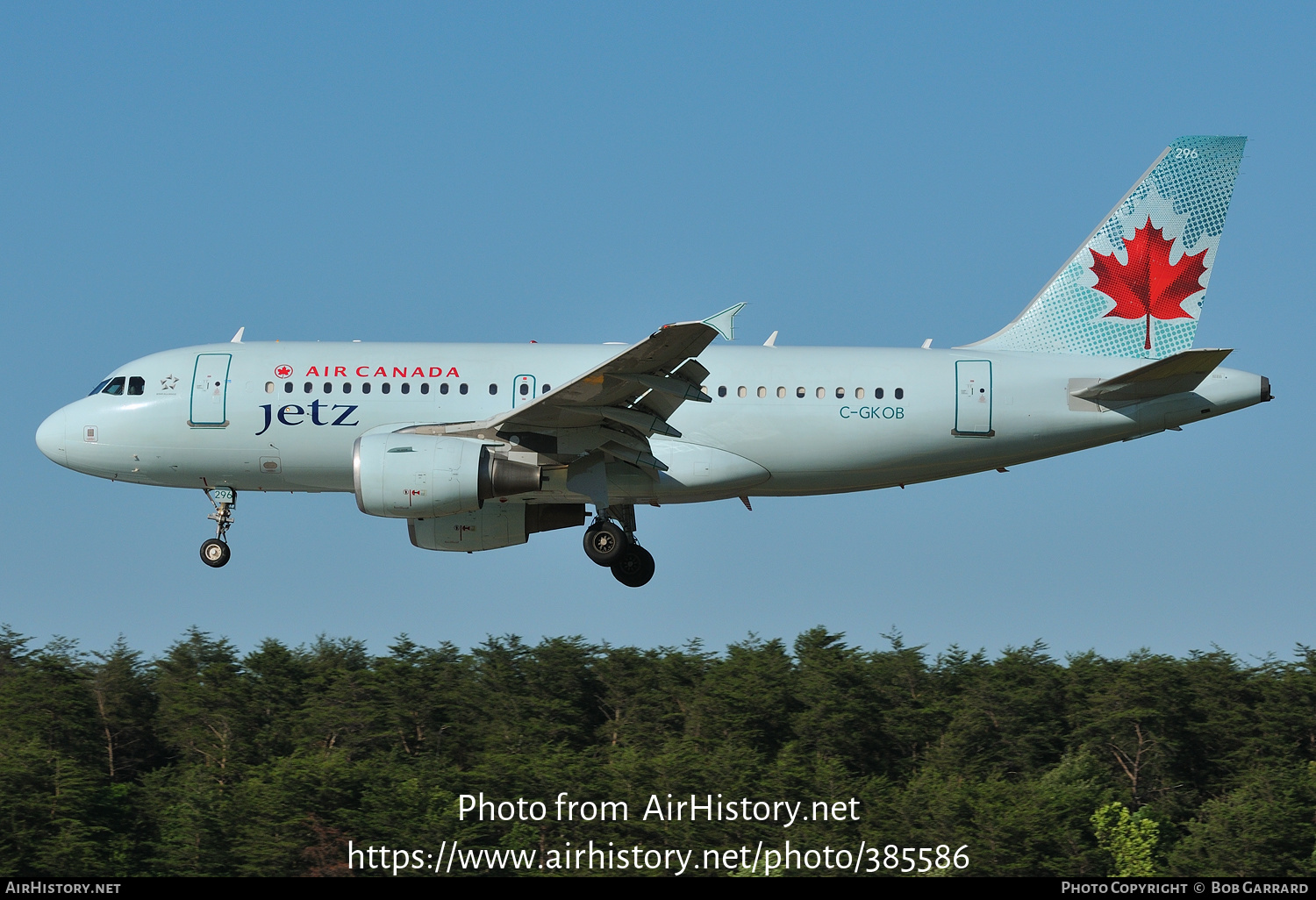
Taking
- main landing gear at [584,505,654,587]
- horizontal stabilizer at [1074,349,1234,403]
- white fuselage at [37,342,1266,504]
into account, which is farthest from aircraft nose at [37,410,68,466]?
horizontal stabilizer at [1074,349,1234,403]

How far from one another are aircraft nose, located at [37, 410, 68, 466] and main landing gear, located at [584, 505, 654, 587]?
1040 cm

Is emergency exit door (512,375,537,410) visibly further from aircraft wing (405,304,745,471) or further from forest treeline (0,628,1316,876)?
forest treeline (0,628,1316,876)

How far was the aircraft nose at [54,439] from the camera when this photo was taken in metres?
28.0

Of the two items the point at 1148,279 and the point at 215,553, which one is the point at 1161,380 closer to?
the point at 1148,279

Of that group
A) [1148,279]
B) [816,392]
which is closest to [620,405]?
[816,392]

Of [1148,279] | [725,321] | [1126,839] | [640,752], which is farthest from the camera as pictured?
[640,752]

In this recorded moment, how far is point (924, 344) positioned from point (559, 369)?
721 centimetres

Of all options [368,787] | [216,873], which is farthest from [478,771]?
[216,873]

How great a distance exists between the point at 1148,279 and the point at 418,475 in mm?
14924

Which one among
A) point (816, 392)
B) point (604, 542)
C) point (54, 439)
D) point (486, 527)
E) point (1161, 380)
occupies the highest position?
point (1161, 380)

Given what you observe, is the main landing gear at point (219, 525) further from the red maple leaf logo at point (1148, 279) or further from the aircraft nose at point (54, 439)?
the red maple leaf logo at point (1148, 279)

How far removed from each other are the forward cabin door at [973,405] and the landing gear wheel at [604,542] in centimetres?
666

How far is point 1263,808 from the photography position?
39.8 meters

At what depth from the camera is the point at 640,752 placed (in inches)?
1692
